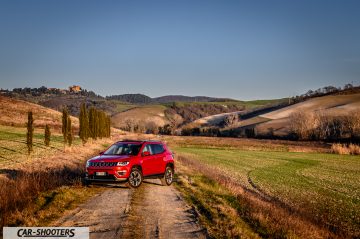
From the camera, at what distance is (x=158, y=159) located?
16.5m

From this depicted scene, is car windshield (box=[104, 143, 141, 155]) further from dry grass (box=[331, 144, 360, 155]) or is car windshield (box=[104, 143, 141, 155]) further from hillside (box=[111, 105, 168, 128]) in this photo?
hillside (box=[111, 105, 168, 128])

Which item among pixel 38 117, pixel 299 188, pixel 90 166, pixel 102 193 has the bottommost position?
pixel 299 188

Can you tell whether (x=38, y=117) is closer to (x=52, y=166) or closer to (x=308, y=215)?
(x=52, y=166)

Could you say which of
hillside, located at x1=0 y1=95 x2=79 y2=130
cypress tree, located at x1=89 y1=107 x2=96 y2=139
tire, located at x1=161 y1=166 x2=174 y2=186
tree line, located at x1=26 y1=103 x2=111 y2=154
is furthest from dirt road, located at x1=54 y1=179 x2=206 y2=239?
hillside, located at x1=0 y1=95 x2=79 y2=130

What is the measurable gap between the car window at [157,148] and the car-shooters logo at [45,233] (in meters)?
8.82

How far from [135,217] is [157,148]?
708 cm

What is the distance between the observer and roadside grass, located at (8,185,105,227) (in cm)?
892

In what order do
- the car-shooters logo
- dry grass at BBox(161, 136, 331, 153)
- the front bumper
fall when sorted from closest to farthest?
the car-shooters logo, the front bumper, dry grass at BBox(161, 136, 331, 153)

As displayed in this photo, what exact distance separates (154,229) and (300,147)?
194 feet

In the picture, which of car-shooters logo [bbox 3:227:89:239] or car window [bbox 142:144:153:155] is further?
car window [bbox 142:144:153:155]

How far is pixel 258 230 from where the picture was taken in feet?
31.8

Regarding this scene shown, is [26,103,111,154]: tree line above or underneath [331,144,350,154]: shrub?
above

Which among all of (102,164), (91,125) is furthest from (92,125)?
(102,164)

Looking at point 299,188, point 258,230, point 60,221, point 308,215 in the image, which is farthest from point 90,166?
point 299,188
